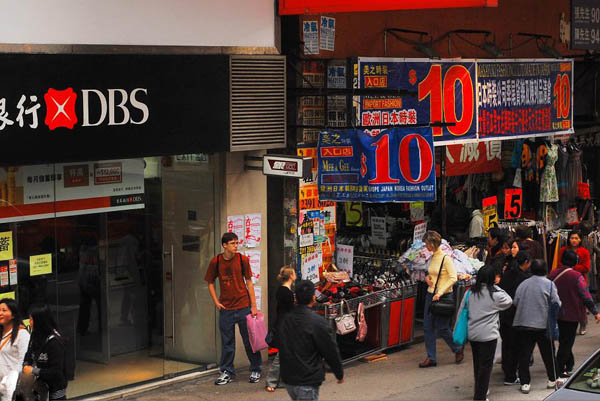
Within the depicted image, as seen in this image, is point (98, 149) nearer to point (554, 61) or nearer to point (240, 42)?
point (240, 42)

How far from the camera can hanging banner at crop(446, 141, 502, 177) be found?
1669 cm

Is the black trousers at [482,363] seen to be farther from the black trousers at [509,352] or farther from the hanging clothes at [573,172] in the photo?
the hanging clothes at [573,172]

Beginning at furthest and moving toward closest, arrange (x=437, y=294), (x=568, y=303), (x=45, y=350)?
(x=437, y=294) → (x=568, y=303) → (x=45, y=350)

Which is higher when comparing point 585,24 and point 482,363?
point 585,24

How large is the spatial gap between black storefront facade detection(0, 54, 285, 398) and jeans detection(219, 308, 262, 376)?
686 millimetres

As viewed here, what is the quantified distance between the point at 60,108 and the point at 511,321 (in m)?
5.90

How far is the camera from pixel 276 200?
13.5 metres

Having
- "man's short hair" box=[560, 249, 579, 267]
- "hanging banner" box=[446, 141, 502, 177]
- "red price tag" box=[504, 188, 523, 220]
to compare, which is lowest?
"man's short hair" box=[560, 249, 579, 267]

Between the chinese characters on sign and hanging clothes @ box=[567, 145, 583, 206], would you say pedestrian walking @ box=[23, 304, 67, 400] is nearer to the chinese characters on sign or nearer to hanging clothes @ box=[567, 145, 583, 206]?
the chinese characters on sign

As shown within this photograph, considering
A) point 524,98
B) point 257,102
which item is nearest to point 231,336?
point 257,102

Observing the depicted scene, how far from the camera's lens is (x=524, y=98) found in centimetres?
1728

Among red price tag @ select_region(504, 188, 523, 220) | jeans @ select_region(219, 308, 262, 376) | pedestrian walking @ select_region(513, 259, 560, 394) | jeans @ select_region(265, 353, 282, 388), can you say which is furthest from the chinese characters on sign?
jeans @ select_region(265, 353, 282, 388)

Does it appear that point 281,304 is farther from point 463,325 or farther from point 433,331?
point 433,331

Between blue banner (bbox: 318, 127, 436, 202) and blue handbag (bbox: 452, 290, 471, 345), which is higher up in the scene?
blue banner (bbox: 318, 127, 436, 202)
